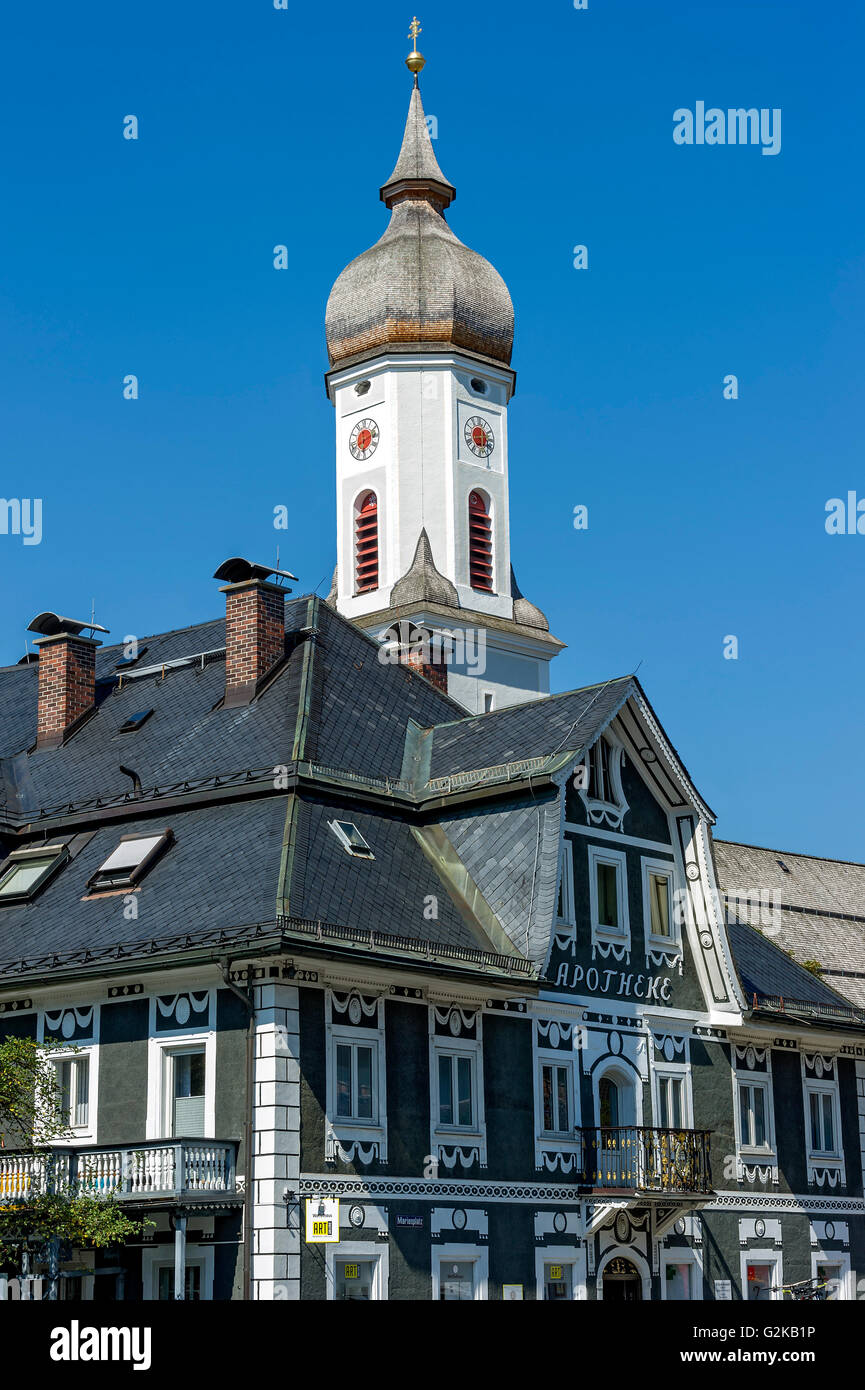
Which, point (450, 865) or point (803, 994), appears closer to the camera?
point (450, 865)

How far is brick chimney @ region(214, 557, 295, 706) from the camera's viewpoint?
3491cm

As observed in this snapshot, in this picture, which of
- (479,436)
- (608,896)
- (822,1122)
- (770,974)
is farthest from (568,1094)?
(479,436)

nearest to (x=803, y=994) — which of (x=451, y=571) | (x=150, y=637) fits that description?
(x=150, y=637)

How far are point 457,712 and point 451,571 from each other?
24.1 metres

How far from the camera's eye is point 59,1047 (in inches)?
1181

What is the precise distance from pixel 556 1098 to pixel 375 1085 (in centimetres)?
455

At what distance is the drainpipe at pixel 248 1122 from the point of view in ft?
87.6

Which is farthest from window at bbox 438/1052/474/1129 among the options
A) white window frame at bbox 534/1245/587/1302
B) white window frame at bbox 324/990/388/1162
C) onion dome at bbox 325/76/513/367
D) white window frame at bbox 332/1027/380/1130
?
onion dome at bbox 325/76/513/367

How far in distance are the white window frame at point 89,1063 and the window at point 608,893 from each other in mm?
9302

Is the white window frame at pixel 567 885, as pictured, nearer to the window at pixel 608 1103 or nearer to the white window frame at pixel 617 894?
the white window frame at pixel 617 894

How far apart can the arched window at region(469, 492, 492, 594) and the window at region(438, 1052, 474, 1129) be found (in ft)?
112

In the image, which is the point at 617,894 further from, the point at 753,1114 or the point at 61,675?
the point at 61,675

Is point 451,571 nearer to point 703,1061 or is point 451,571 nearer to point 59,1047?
point 703,1061

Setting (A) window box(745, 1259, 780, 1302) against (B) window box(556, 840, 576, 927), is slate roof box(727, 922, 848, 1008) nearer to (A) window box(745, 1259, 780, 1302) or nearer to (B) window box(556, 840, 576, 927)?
(A) window box(745, 1259, 780, 1302)
